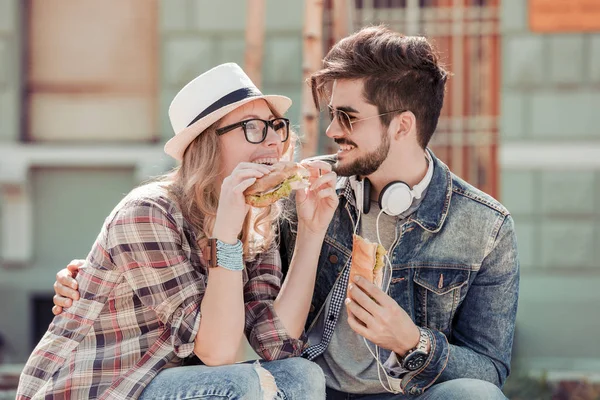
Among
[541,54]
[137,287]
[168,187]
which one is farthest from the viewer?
[541,54]

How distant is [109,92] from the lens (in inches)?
319

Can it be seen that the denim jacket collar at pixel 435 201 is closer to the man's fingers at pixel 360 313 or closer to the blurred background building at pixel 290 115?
the man's fingers at pixel 360 313

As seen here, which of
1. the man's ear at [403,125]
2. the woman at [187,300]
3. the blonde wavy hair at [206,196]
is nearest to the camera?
the woman at [187,300]

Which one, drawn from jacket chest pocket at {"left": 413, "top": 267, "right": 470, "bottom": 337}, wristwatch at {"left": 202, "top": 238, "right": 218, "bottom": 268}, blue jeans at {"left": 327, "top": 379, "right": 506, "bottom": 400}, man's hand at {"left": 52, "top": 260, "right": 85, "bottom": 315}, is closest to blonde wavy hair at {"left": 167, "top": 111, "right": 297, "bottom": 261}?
wristwatch at {"left": 202, "top": 238, "right": 218, "bottom": 268}

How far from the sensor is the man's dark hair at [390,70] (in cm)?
350

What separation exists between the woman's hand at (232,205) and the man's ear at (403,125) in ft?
2.47

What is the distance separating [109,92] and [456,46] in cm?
311

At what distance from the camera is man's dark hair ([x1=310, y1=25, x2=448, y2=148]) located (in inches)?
138

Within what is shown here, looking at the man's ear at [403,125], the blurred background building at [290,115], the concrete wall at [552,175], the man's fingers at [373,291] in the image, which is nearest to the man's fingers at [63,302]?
the man's fingers at [373,291]

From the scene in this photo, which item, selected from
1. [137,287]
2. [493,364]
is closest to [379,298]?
[493,364]

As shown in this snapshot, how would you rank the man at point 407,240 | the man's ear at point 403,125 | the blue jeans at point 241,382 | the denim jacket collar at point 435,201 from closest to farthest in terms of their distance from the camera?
the blue jeans at point 241,382 → the man at point 407,240 → the denim jacket collar at point 435,201 → the man's ear at point 403,125

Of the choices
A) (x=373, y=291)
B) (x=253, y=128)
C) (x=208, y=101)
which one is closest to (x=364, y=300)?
(x=373, y=291)

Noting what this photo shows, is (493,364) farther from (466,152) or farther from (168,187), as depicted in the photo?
(466,152)

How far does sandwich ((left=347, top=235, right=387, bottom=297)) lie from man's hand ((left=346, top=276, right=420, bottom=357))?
0.16ft
